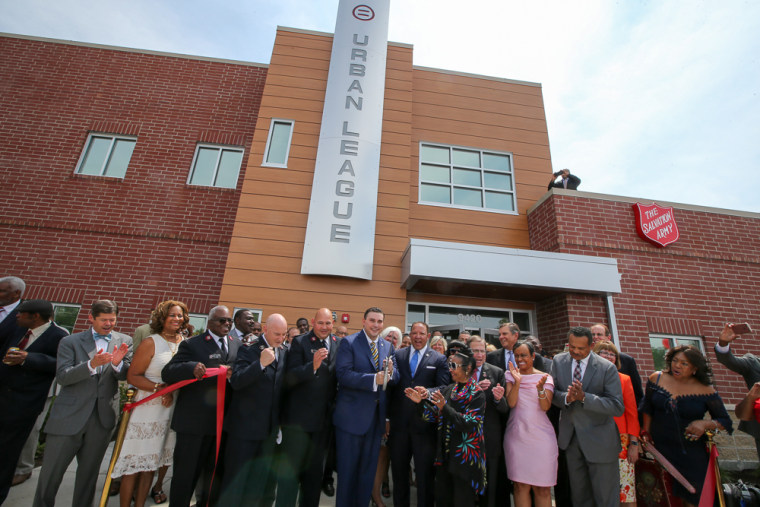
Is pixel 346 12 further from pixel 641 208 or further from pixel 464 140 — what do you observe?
pixel 641 208

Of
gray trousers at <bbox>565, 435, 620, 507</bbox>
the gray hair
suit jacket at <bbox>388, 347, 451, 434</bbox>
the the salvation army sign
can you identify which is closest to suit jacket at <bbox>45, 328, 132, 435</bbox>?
the gray hair

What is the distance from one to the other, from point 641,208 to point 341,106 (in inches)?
261

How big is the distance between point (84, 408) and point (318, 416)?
6.57ft

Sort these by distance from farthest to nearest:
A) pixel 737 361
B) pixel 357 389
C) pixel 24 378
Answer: pixel 737 361, pixel 357 389, pixel 24 378

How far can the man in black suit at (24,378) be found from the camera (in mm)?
3291

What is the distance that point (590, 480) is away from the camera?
333 centimetres

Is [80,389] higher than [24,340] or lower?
lower

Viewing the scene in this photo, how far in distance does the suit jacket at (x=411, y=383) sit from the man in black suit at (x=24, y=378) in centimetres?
332

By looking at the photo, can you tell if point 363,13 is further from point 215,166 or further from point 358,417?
point 358,417

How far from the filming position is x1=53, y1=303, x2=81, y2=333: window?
23.9 feet

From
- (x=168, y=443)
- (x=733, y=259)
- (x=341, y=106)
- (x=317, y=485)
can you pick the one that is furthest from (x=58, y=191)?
(x=733, y=259)

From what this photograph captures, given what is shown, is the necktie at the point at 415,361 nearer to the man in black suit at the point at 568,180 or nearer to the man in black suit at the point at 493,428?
the man in black suit at the point at 493,428

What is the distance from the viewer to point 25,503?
355 cm

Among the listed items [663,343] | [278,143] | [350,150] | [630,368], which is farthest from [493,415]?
[278,143]
